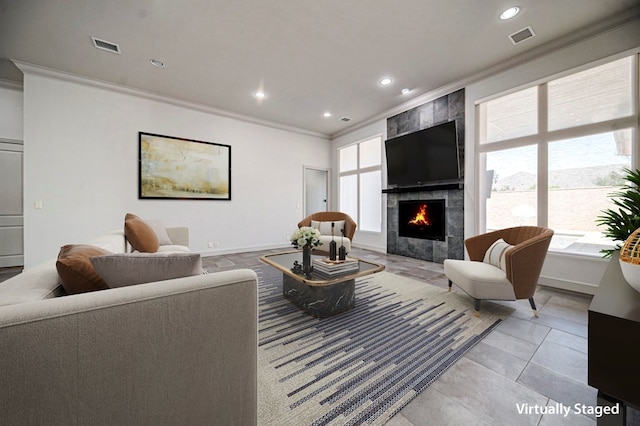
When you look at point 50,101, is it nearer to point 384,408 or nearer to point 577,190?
point 384,408

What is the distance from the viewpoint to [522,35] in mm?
2941

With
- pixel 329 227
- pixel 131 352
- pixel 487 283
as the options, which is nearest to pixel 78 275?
pixel 131 352

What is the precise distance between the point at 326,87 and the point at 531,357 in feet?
14.2

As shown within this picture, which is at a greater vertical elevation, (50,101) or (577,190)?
(50,101)

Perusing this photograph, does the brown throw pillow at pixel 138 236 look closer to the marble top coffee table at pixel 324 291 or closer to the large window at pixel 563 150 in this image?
the marble top coffee table at pixel 324 291

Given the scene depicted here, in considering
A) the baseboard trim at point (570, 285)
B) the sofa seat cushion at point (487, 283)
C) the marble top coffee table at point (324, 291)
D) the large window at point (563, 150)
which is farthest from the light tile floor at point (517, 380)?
the large window at point (563, 150)

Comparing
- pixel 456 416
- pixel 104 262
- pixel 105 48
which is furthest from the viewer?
pixel 105 48

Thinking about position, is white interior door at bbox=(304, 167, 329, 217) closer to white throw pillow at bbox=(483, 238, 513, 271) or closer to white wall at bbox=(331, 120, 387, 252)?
white wall at bbox=(331, 120, 387, 252)

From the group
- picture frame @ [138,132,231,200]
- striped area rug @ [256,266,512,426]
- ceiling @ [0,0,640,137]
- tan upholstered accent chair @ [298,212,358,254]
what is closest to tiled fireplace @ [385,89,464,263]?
ceiling @ [0,0,640,137]

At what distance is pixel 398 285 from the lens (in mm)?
3174

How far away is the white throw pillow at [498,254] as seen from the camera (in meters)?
2.43

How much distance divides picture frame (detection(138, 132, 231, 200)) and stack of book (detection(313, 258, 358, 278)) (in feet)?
11.9

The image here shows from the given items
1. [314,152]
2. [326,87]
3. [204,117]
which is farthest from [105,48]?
[314,152]

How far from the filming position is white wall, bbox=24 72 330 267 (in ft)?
11.9
